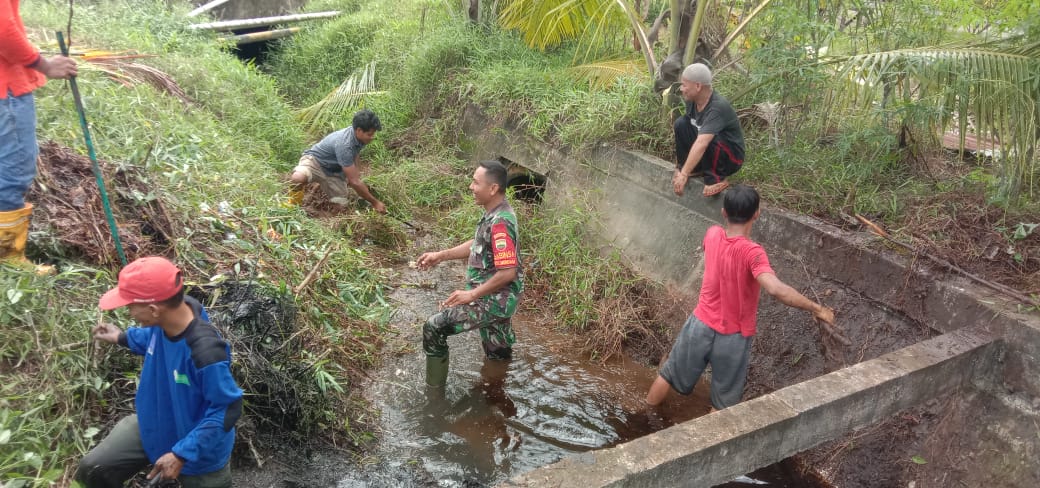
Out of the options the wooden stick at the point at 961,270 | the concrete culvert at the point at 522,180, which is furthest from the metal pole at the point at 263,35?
the wooden stick at the point at 961,270

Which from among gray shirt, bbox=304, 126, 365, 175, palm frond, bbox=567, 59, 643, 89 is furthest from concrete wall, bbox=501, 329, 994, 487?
gray shirt, bbox=304, 126, 365, 175

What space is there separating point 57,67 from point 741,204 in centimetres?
379

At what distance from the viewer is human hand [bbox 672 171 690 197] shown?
589 centimetres

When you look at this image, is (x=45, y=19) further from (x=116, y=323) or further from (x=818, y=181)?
(x=818, y=181)

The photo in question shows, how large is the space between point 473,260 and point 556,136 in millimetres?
3353

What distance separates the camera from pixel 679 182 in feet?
19.5

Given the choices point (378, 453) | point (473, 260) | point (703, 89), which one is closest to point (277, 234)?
point (473, 260)

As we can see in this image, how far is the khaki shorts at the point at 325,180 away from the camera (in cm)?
740

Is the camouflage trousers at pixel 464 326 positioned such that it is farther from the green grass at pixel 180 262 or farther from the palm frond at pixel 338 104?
the palm frond at pixel 338 104

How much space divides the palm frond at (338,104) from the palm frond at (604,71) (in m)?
3.25

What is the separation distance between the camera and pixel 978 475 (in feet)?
12.9

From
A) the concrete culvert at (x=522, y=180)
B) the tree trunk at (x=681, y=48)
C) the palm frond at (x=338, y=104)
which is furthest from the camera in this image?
the palm frond at (x=338, y=104)

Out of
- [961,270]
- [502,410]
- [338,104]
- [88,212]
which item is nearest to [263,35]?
[338,104]

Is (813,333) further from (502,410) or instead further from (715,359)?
(502,410)
